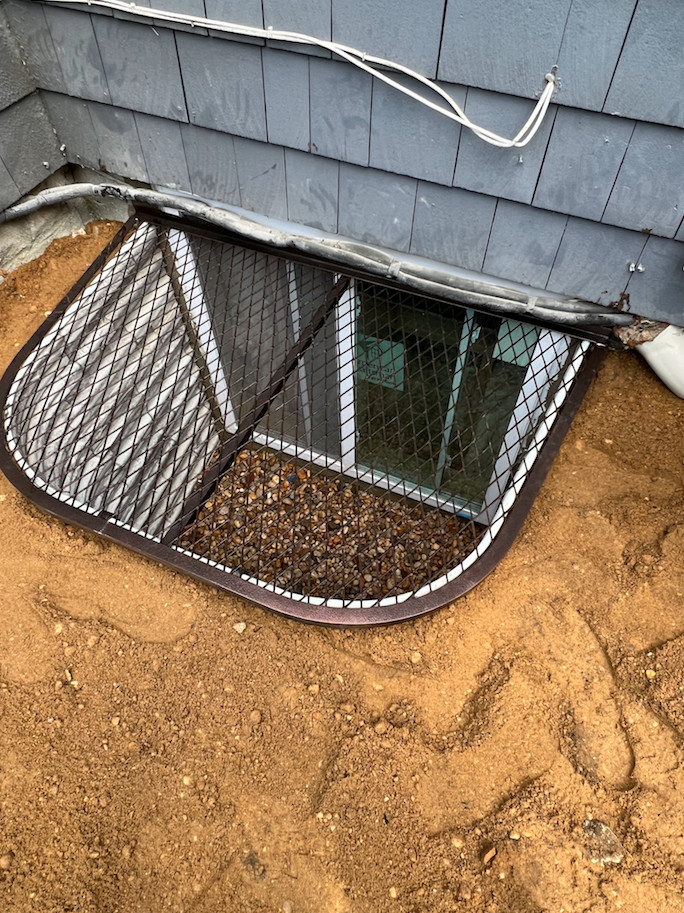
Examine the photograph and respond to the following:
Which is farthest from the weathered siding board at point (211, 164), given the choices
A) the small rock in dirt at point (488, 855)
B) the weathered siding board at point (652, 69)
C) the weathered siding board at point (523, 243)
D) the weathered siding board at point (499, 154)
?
the small rock in dirt at point (488, 855)

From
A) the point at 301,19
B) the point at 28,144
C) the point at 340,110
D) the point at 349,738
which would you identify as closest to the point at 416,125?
the point at 340,110

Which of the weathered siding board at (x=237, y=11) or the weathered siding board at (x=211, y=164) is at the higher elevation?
the weathered siding board at (x=237, y=11)

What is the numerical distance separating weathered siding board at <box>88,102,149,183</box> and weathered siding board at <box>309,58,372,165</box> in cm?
72

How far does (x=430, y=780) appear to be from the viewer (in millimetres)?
1352

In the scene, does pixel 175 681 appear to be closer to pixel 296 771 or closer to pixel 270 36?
pixel 296 771

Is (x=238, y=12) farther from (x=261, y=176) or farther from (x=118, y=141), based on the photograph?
(x=118, y=141)

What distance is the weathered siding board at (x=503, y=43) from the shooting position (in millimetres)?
1340

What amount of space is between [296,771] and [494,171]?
5.35 ft

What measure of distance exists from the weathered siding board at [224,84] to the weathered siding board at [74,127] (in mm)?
489

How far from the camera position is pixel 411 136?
1.67 metres

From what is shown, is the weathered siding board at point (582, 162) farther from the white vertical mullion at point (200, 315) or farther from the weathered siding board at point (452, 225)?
the white vertical mullion at point (200, 315)

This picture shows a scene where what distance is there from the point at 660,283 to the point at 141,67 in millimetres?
1701

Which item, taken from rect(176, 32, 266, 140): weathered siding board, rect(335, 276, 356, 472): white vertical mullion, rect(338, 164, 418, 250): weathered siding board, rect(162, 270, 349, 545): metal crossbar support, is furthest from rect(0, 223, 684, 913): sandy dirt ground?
rect(176, 32, 266, 140): weathered siding board

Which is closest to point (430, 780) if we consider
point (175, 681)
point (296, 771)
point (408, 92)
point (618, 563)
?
point (296, 771)
